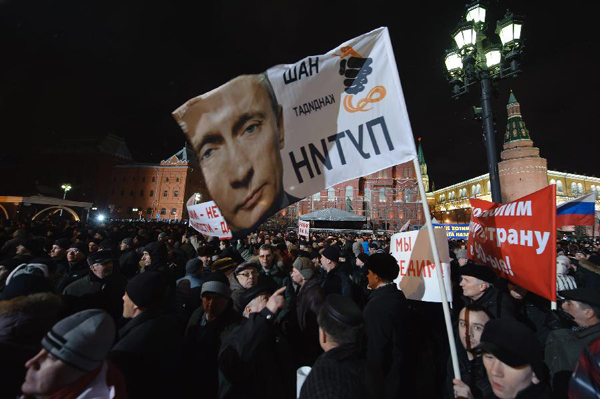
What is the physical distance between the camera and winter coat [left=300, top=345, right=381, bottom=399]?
1.35 m

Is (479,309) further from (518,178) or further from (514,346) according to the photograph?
(518,178)

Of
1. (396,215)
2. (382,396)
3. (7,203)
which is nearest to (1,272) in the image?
(382,396)

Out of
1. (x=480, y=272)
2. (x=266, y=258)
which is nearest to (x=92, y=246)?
(x=266, y=258)

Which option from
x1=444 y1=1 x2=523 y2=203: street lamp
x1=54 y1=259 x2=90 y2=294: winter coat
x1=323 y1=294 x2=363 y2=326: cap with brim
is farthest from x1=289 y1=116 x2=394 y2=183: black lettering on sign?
x1=444 y1=1 x2=523 y2=203: street lamp

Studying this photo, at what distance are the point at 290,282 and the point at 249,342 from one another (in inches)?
127

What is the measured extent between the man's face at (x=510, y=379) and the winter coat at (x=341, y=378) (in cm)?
65

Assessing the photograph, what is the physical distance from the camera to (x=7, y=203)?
Answer: 66.0 ft

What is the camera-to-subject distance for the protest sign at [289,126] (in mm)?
2645

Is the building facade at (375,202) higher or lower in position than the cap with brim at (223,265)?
lower

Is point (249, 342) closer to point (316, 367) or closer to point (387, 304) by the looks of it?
point (316, 367)

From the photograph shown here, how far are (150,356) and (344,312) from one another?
4.59 feet

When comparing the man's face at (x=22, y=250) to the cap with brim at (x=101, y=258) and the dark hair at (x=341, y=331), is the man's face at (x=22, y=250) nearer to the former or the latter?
the cap with brim at (x=101, y=258)

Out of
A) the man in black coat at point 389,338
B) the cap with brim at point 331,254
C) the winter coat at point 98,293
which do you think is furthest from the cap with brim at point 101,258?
the man in black coat at point 389,338

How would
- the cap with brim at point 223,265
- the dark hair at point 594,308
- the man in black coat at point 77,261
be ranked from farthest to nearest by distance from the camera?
the cap with brim at point 223,265, the man in black coat at point 77,261, the dark hair at point 594,308
